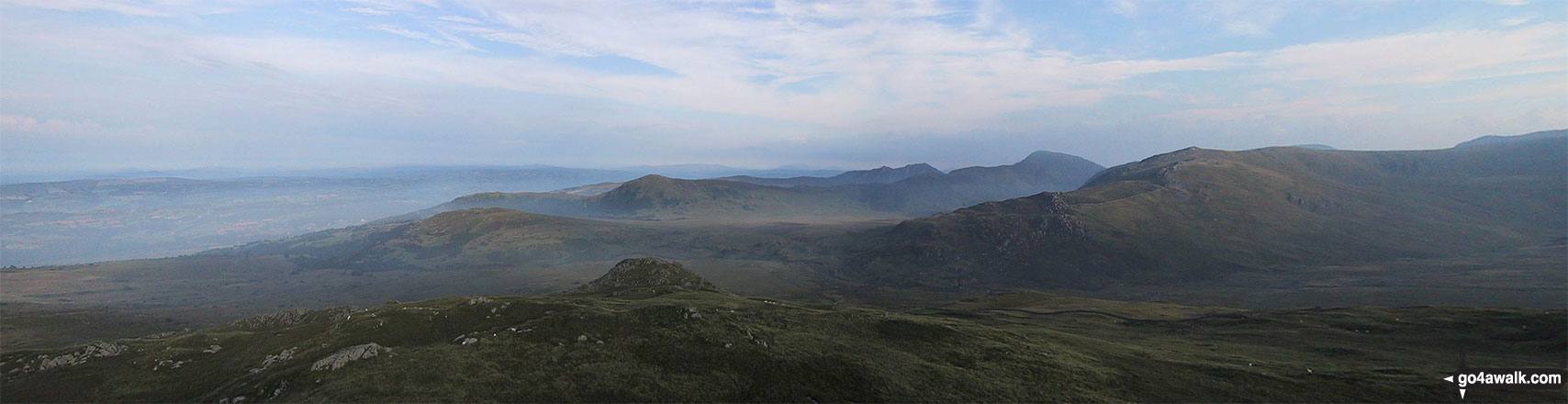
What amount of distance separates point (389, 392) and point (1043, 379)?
4896 centimetres

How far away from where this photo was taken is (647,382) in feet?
136

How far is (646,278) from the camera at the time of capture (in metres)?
110

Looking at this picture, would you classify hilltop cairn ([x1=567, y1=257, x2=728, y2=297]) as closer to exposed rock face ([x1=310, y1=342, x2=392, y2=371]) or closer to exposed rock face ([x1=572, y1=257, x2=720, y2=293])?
exposed rock face ([x1=572, y1=257, x2=720, y2=293])

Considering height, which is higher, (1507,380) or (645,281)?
(1507,380)

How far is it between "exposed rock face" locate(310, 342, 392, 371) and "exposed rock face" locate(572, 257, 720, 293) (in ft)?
187

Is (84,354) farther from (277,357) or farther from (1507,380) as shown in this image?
(1507,380)

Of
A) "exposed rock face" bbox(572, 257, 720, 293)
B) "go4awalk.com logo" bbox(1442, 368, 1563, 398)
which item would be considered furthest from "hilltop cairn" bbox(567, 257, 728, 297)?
"go4awalk.com logo" bbox(1442, 368, 1563, 398)

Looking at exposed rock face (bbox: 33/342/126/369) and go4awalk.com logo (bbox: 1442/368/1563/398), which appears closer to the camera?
go4awalk.com logo (bbox: 1442/368/1563/398)

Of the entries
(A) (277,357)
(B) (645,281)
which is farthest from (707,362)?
(B) (645,281)

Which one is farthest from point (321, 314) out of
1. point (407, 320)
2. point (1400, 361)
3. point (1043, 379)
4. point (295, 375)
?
point (1400, 361)

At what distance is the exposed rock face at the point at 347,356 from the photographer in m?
41.2

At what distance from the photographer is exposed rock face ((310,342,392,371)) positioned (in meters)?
41.2

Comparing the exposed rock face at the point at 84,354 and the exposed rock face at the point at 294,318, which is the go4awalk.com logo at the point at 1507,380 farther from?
the exposed rock face at the point at 84,354

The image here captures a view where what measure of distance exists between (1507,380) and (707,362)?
6317 cm
